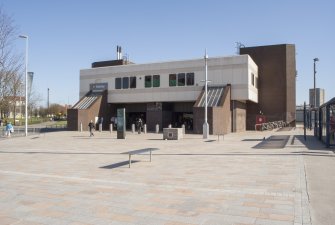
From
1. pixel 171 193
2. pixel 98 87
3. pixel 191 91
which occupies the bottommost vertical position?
pixel 171 193

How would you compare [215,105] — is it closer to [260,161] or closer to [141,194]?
[260,161]

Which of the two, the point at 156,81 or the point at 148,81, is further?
the point at 148,81

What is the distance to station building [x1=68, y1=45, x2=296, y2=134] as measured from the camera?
3671cm

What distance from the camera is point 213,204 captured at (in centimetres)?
689

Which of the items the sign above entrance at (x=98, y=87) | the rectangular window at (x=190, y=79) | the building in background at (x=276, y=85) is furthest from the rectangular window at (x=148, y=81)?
the building in background at (x=276, y=85)

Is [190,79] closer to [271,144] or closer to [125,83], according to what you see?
[125,83]

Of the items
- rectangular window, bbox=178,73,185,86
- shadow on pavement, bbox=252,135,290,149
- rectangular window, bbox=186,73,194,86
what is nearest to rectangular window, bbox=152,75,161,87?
rectangular window, bbox=178,73,185,86

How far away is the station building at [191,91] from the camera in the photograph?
3671 cm

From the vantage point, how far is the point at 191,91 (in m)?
38.8

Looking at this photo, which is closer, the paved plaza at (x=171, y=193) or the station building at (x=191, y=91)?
the paved plaza at (x=171, y=193)

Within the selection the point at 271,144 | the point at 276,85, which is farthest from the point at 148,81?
the point at 271,144

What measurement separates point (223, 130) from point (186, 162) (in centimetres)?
2204

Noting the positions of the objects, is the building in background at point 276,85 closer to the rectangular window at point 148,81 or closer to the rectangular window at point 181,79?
the rectangular window at point 181,79

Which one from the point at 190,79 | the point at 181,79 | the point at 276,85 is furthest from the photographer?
the point at 276,85
